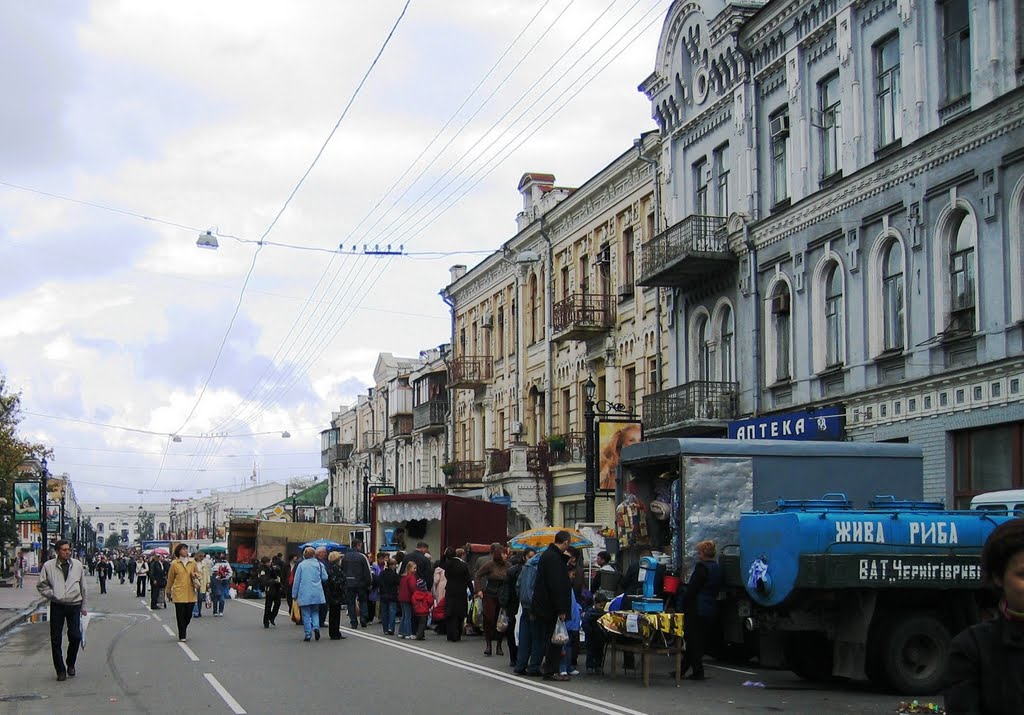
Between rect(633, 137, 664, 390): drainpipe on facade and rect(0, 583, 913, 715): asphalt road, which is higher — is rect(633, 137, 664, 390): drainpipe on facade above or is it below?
above

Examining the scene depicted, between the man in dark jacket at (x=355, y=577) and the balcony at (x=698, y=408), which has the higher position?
the balcony at (x=698, y=408)

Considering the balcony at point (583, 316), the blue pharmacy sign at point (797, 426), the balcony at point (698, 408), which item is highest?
the balcony at point (583, 316)

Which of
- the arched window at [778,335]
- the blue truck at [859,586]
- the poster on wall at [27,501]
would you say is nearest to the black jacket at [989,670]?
the blue truck at [859,586]

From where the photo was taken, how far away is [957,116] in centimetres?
2189

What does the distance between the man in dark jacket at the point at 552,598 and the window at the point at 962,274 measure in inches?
361

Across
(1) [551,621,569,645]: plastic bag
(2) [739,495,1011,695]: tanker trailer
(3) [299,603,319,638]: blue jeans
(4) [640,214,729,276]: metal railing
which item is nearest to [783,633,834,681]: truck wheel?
(2) [739,495,1011,695]: tanker trailer

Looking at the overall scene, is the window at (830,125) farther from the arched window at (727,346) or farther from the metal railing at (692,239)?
the arched window at (727,346)

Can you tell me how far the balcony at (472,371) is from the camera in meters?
51.4

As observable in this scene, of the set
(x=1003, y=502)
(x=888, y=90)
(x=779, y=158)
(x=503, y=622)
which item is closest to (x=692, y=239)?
(x=779, y=158)

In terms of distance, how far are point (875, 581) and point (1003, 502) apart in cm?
314

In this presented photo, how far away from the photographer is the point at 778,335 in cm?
2864

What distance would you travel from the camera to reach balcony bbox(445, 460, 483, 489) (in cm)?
5122

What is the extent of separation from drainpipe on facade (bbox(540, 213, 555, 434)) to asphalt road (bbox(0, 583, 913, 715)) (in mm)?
21821

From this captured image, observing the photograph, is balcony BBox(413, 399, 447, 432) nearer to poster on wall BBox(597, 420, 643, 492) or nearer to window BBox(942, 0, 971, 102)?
poster on wall BBox(597, 420, 643, 492)
